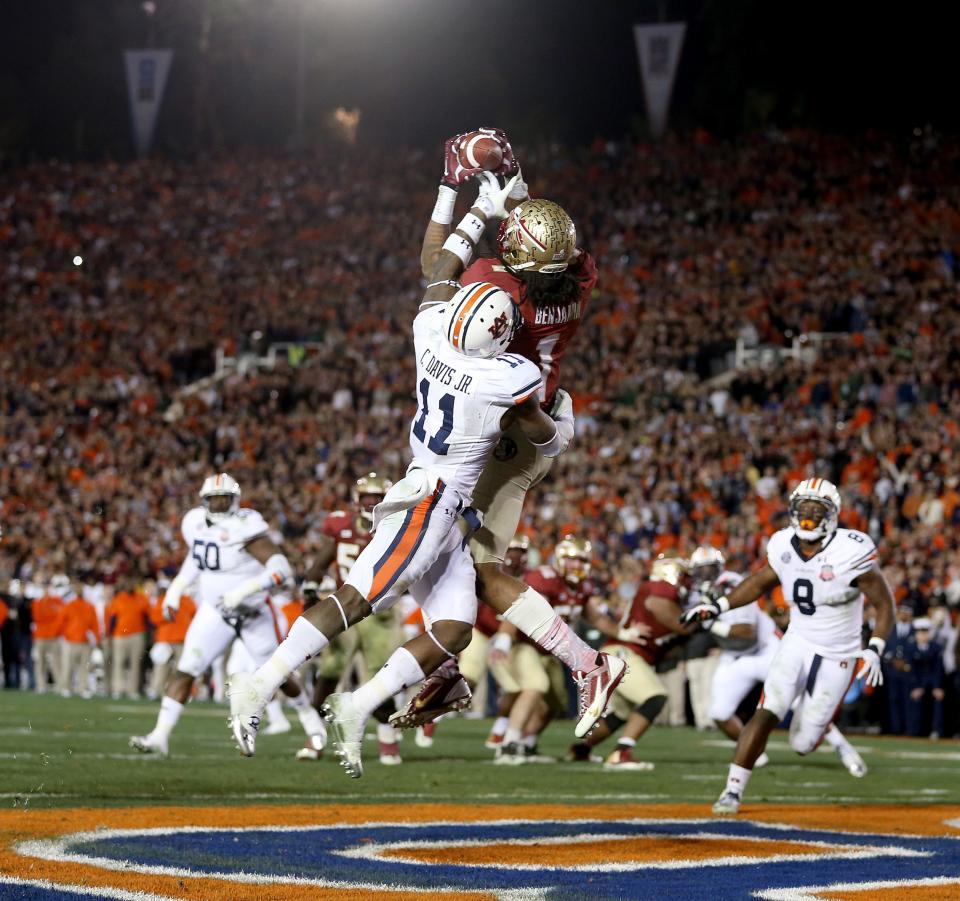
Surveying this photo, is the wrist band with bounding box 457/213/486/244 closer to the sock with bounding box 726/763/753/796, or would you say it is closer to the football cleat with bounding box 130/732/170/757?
the sock with bounding box 726/763/753/796

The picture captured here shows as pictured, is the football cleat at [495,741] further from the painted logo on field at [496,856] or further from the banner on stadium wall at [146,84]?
the banner on stadium wall at [146,84]

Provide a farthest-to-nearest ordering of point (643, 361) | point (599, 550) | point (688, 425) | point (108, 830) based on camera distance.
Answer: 1. point (643, 361)
2. point (688, 425)
3. point (599, 550)
4. point (108, 830)

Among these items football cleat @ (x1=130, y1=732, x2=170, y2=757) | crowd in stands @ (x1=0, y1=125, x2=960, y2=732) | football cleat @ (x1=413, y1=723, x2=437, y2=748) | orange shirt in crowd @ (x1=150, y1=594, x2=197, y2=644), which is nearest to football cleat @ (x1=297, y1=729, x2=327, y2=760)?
football cleat @ (x1=130, y1=732, x2=170, y2=757)

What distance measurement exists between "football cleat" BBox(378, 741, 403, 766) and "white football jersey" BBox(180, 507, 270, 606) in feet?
5.02

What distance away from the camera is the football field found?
18.6 feet

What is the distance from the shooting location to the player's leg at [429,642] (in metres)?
5.94

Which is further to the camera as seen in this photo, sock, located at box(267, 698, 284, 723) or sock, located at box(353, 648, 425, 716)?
sock, located at box(267, 698, 284, 723)

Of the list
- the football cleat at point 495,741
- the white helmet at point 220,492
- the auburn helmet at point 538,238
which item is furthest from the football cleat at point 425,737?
the auburn helmet at point 538,238

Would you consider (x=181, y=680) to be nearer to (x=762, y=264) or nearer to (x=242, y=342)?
(x=762, y=264)

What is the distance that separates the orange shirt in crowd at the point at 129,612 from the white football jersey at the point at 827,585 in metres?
11.7

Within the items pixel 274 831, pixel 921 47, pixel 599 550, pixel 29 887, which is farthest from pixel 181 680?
pixel 921 47

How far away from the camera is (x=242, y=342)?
2947 cm

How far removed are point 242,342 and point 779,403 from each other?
11.8m

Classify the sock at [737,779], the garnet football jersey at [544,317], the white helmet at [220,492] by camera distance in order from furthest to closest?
the white helmet at [220,492] → the sock at [737,779] → the garnet football jersey at [544,317]
